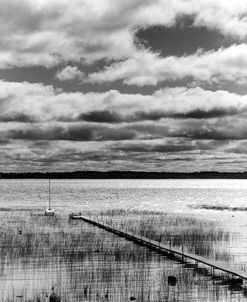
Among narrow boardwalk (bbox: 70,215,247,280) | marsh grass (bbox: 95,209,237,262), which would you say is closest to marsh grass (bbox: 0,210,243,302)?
marsh grass (bbox: 95,209,237,262)

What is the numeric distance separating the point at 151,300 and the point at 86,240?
20053 millimetres

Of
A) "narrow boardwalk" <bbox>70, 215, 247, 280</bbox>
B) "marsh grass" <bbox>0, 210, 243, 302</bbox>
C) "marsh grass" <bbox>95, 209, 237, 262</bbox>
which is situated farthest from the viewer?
"marsh grass" <bbox>95, 209, 237, 262</bbox>

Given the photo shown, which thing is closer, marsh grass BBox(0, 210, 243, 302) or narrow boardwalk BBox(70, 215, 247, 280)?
marsh grass BBox(0, 210, 243, 302)

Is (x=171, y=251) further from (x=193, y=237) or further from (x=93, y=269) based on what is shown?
(x=193, y=237)

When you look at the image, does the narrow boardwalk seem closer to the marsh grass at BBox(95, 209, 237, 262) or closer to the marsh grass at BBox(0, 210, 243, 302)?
the marsh grass at BBox(0, 210, 243, 302)

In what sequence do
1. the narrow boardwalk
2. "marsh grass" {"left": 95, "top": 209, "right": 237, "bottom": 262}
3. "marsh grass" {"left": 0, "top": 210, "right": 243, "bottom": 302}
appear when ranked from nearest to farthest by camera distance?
→ "marsh grass" {"left": 0, "top": 210, "right": 243, "bottom": 302} → the narrow boardwalk → "marsh grass" {"left": 95, "top": 209, "right": 237, "bottom": 262}

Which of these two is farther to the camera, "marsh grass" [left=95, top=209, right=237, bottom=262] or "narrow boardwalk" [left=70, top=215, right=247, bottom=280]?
"marsh grass" [left=95, top=209, right=237, bottom=262]

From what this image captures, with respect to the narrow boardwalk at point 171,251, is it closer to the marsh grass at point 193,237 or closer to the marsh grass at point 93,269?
the marsh grass at point 93,269

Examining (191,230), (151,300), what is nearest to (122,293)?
(151,300)

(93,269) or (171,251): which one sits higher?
(171,251)

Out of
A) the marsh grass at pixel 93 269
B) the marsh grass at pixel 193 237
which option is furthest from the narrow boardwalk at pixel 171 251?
the marsh grass at pixel 193 237

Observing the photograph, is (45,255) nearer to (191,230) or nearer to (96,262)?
(96,262)

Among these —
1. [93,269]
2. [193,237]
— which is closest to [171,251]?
[93,269]

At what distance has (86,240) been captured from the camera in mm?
41438
